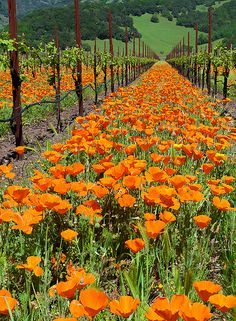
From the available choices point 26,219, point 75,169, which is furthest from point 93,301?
point 75,169

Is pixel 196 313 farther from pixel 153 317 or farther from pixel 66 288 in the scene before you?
pixel 66 288

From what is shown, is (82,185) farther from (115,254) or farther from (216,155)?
(216,155)

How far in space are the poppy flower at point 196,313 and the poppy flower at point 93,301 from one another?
0.26 metres

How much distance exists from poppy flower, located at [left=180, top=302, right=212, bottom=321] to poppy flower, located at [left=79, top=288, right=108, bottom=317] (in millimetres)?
260

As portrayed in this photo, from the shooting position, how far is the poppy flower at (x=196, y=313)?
1327 mm

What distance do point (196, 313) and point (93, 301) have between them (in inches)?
13.2

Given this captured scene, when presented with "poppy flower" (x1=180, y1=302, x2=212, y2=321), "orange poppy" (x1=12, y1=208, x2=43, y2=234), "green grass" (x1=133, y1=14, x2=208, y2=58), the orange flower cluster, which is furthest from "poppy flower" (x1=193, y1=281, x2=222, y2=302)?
"green grass" (x1=133, y1=14, x2=208, y2=58)

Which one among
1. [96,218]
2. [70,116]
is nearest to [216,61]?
[70,116]

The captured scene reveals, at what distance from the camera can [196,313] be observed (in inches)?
Answer: 53.3

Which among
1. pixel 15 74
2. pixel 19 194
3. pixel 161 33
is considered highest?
pixel 161 33

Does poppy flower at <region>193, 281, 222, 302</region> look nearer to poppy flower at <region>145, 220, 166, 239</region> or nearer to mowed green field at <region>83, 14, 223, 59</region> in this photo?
poppy flower at <region>145, 220, 166, 239</region>

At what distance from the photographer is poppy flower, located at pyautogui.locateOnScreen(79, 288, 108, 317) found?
142cm

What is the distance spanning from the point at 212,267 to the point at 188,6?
206787 mm

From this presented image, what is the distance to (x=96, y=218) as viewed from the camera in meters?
2.79
